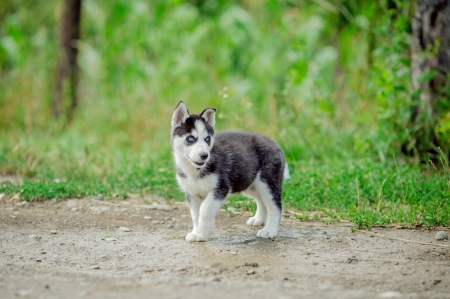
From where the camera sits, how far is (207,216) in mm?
5531

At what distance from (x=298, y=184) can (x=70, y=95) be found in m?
6.20

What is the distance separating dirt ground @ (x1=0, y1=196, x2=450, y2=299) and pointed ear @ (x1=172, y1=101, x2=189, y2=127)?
1.11m

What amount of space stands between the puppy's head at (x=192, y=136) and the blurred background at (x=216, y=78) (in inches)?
105

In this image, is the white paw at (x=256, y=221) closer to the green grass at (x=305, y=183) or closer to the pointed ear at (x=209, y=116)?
the green grass at (x=305, y=183)

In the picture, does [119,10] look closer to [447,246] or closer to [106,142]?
[106,142]

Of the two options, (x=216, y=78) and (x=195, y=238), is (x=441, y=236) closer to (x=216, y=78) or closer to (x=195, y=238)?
(x=195, y=238)

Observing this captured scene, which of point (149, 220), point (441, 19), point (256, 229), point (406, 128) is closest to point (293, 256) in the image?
point (256, 229)

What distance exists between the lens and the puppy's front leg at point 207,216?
5531mm

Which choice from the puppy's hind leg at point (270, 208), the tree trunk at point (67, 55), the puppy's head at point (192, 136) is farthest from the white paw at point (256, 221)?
the tree trunk at point (67, 55)

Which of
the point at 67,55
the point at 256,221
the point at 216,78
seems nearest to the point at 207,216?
the point at 256,221

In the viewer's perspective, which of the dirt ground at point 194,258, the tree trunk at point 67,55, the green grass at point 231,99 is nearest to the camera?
the dirt ground at point 194,258

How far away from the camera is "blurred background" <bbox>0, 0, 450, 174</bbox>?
343 inches

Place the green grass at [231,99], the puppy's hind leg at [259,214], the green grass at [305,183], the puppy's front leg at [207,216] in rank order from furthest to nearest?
1. the green grass at [231,99]
2. the green grass at [305,183]
3. the puppy's hind leg at [259,214]
4. the puppy's front leg at [207,216]

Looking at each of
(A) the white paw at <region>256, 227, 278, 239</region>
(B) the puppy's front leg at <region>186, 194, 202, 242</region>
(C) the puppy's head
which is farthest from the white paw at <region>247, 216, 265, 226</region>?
(C) the puppy's head
